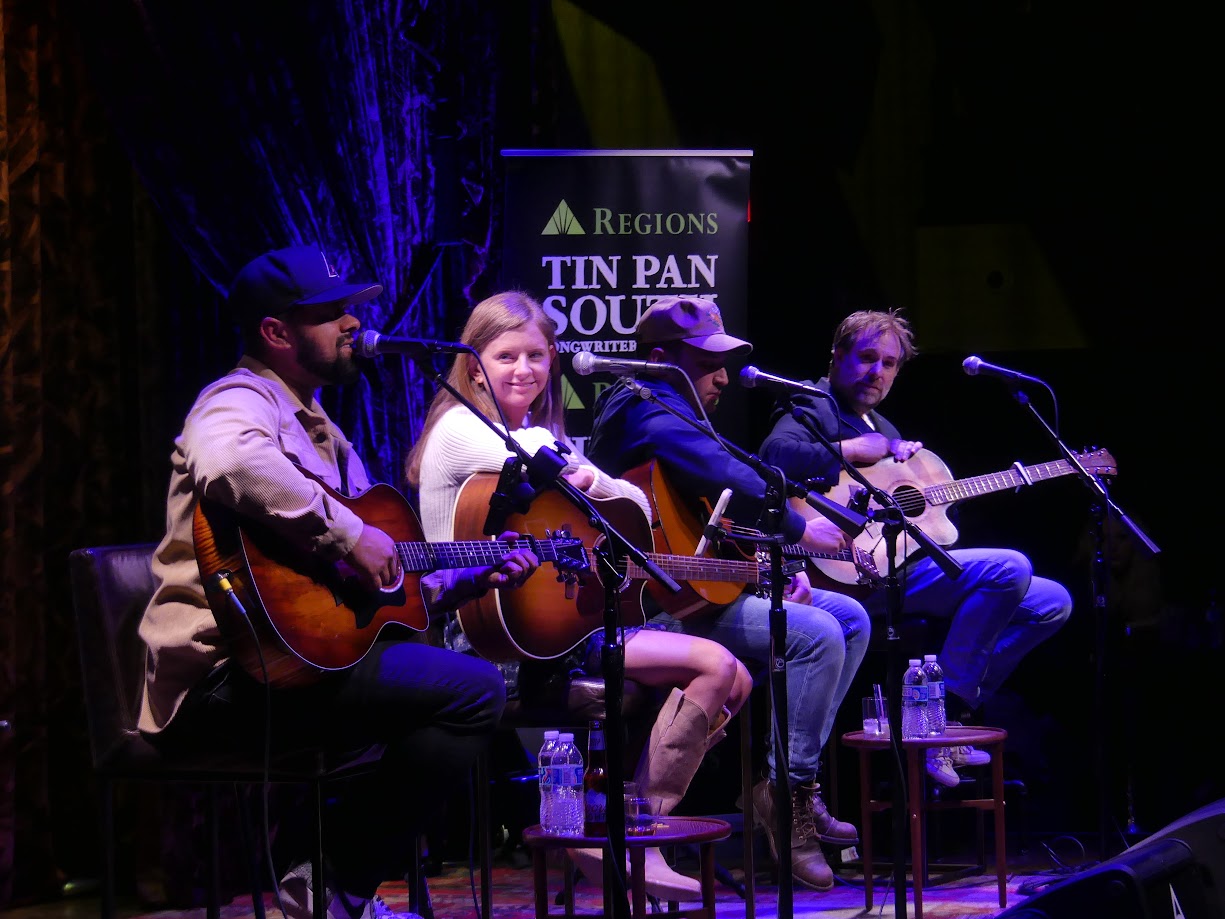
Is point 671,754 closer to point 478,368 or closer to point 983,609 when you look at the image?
point 478,368

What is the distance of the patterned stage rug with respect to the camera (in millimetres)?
4254

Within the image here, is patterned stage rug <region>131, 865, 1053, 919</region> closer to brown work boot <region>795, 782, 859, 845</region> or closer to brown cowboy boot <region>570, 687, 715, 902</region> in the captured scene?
brown work boot <region>795, 782, 859, 845</region>

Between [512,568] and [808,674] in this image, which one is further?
[808,674]

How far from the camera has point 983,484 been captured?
17.3ft

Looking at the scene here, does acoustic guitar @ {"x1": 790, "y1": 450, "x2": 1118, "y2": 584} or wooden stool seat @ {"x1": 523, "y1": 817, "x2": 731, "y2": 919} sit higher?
acoustic guitar @ {"x1": 790, "y1": 450, "x2": 1118, "y2": 584}

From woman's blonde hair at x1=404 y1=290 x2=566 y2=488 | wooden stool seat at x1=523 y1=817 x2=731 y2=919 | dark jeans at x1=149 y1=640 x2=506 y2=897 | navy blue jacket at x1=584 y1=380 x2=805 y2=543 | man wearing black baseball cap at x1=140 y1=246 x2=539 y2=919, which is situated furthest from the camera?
navy blue jacket at x1=584 y1=380 x2=805 y2=543

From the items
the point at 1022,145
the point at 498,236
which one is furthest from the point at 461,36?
the point at 1022,145

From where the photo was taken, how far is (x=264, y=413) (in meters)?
3.14

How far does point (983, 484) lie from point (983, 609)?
475 millimetres

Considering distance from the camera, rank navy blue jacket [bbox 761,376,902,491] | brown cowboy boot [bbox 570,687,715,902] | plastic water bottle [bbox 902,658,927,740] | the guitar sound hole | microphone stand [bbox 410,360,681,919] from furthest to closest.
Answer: the guitar sound hole → navy blue jacket [bbox 761,376,902,491] → plastic water bottle [bbox 902,658,927,740] → brown cowboy boot [bbox 570,687,715,902] → microphone stand [bbox 410,360,681,919]

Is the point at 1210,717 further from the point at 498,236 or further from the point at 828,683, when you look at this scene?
the point at 498,236

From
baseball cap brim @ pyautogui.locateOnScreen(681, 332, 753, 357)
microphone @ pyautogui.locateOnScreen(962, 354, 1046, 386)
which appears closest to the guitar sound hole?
microphone @ pyautogui.locateOnScreen(962, 354, 1046, 386)

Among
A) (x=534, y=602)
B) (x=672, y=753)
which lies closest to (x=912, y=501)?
(x=672, y=753)

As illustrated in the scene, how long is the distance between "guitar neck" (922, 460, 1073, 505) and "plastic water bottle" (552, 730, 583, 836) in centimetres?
222
